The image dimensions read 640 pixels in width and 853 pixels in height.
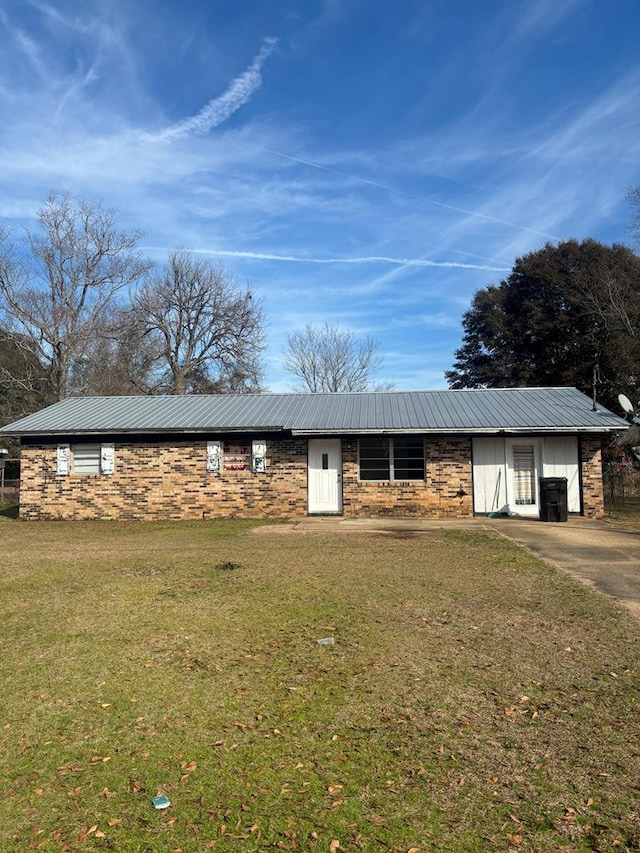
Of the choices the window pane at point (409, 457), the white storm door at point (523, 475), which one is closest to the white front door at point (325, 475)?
the window pane at point (409, 457)

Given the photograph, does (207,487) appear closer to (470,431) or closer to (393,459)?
(393,459)

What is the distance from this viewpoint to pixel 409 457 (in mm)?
17391

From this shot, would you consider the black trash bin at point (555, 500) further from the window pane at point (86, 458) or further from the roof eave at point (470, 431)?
the window pane at point (86, 458)

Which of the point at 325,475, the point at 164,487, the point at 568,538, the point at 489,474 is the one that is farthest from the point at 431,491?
the point at 164,487

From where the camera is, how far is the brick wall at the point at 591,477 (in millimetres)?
16875

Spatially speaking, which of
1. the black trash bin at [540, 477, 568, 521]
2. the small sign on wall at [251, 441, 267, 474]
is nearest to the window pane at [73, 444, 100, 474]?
the small sign on wall at [251, 441, 267, 474]

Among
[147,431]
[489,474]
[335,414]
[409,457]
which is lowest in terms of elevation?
[489,474]

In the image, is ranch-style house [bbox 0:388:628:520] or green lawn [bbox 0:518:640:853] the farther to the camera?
ranch-style house [bbox 0:388:628:520]

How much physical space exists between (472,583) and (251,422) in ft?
35.1

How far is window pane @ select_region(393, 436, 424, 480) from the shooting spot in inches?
683

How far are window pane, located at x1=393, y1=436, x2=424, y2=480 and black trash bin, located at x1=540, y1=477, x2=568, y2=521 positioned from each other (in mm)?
3296

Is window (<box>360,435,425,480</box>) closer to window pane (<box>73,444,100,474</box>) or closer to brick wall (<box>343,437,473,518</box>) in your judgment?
brick wall (<box>343,437,473,518</box>)

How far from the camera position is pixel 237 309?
126 feet

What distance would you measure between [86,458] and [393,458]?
8.98 meters
